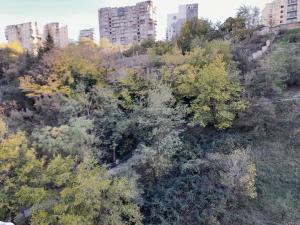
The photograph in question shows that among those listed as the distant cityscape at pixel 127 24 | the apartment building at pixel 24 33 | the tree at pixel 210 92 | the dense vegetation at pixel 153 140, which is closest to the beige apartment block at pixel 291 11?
the distant cityscape at pixel 127 24

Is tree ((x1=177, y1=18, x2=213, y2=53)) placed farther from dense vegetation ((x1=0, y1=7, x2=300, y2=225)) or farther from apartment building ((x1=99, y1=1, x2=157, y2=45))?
apartment building ((x1=99, y1=1, x2=157, y2=45))

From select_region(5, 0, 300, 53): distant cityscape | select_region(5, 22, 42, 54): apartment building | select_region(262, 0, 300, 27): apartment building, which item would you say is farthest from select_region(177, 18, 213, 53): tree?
select_region(5, 22, 42, 54): apartment building

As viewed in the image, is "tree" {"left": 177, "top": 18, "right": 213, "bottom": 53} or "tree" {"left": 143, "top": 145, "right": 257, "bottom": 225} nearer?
"tree" {"left": 143, "top": 145, "right": 257, "bottom": 225}

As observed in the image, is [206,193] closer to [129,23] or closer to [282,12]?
[129,23]

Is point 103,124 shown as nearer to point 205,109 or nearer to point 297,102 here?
point 205,109

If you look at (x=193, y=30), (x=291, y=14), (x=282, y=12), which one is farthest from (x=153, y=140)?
(x=282, y=12)

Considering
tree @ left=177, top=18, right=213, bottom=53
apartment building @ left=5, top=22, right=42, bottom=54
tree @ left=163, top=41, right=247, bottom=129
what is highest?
apartment building @ left=5, top=22, right=42, bottom=54

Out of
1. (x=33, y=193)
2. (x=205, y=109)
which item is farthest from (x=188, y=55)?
(x=33, y=193)
